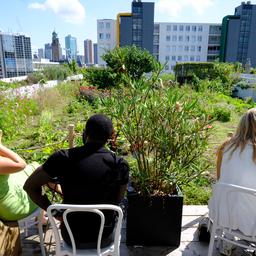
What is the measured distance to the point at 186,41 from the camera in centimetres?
5559

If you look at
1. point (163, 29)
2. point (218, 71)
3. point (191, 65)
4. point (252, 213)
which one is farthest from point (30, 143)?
point (163, 29)

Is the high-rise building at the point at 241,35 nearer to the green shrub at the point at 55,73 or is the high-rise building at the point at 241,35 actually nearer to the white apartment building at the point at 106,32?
the white apartment building at the point at 106,32

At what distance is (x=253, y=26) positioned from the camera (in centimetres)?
5284

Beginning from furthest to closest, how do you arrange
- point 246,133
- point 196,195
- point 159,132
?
point 196,195
point 159,132
point 246,133

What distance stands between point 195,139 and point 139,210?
755 mm

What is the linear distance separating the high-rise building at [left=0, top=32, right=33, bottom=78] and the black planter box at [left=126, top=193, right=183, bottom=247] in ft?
183

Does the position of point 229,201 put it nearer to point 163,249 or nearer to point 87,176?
point 163,249

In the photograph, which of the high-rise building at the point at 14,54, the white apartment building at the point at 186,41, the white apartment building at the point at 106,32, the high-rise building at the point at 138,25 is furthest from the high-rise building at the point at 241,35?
the high-rise building at the point at 14,54

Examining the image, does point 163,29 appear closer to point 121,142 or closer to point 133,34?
point 133,34

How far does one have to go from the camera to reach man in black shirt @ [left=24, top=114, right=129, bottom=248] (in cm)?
149

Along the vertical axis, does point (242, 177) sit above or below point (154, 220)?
above

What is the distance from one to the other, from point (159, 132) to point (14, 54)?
61013mm

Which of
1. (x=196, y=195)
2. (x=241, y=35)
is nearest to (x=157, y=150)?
(x=196, y=195)

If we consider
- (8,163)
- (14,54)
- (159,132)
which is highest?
(14,54)
